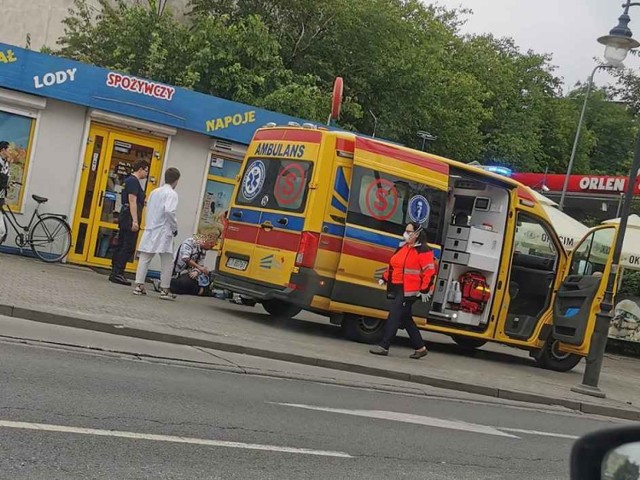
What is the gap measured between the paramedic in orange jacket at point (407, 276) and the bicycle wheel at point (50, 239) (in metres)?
6.34

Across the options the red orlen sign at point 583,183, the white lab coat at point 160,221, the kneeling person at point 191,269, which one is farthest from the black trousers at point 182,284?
the red orlen sign at point 583,183

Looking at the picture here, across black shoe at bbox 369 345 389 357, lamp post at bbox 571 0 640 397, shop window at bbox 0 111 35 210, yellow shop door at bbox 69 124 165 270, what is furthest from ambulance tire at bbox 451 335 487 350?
shop window at bbox 0 111 35 210

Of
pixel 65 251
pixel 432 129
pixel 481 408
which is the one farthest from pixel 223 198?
pixel 432 129

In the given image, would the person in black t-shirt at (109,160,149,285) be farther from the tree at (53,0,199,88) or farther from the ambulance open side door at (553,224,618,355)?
the tree at (53,0,199,88)

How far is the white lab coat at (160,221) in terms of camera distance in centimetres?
1216

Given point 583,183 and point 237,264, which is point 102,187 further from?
point 583,183

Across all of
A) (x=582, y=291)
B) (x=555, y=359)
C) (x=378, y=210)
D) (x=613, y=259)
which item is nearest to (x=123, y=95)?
(x=378, y=210)

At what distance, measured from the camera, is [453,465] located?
20.1 feet

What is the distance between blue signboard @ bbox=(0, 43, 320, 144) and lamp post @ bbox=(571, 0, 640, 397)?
6.89 m

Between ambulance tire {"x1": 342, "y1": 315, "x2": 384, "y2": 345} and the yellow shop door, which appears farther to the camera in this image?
the yellow shop door

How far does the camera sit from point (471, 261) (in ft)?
41.3

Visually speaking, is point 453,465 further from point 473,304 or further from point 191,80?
point 191,80

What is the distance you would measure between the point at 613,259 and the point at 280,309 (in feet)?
17.2

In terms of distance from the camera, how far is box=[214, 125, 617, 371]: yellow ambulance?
11.3 m
